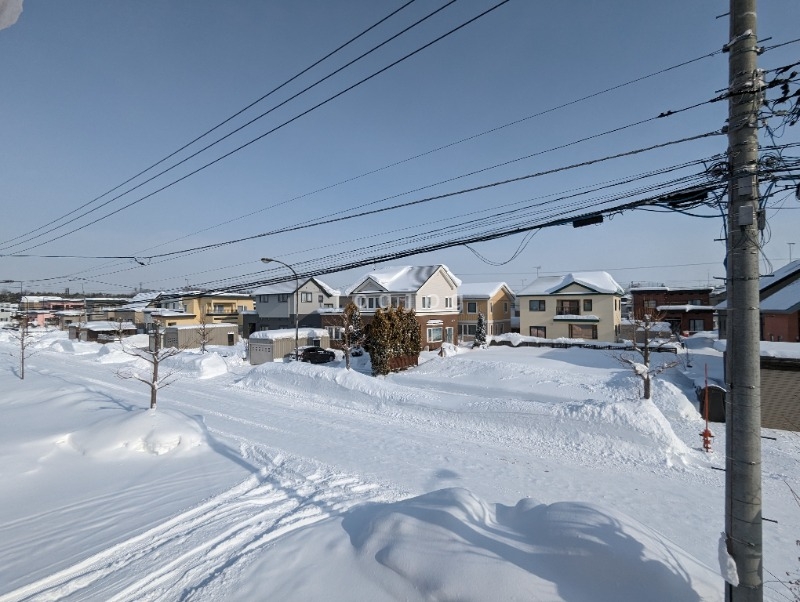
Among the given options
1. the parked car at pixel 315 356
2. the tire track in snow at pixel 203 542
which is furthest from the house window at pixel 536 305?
the tire track in snow at pixel 203 542

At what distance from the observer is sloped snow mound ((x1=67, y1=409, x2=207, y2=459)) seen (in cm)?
1012

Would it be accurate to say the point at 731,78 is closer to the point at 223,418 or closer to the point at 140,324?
the point at 223,418

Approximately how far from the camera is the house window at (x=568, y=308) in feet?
120

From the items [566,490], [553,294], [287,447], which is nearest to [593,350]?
[553,294]

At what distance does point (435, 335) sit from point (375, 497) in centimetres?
2589

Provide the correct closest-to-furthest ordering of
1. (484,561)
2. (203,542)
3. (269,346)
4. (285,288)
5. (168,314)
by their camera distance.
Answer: (484,561)
(203,542)
(269,346)
(285,288)
(168,314)

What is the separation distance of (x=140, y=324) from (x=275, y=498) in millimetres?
57688

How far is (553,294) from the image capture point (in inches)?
1467

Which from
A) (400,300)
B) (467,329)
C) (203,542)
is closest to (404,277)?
(400,300)

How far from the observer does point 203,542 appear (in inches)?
245

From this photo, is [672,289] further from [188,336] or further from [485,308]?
[188,336]

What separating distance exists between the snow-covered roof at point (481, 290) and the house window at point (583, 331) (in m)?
9.15

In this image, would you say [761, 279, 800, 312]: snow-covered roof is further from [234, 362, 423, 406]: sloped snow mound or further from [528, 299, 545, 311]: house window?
[528, 299, 545, 311]: house window

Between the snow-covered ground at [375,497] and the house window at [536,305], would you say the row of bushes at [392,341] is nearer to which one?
the snow-covered ground at [375,497]
